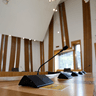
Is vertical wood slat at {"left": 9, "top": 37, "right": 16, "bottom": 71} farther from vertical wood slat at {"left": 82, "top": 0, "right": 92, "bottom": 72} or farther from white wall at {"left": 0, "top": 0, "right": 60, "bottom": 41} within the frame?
vertical wood slat at {"left": 82, "top": 0, "right": 92, "bottom": 72}

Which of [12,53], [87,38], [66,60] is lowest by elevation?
[66,60]

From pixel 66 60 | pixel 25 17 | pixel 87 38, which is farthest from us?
pixel 66 60

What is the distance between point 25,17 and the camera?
8398mm

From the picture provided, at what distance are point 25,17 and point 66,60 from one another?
15.8 feet

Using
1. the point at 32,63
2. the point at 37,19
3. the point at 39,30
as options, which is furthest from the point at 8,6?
the point at 32,63

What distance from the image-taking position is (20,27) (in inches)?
339

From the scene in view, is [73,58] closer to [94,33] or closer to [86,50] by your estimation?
[86,50]

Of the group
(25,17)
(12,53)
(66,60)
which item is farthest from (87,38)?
(12,53)

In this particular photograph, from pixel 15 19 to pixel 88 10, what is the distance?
5.06 metres

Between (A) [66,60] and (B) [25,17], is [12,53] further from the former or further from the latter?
(A) [66,60]

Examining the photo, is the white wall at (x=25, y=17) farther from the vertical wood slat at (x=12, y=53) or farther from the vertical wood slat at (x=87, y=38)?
the vertical wood slat at (x=87, y=38)

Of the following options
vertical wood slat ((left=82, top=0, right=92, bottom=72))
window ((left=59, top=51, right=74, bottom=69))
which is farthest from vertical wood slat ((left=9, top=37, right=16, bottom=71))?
vertical wood slat ((left=82, top=0, right=92, bottom=72))

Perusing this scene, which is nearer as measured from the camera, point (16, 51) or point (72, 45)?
point (72, 45)

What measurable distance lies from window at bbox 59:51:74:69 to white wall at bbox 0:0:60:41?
2923 mm
